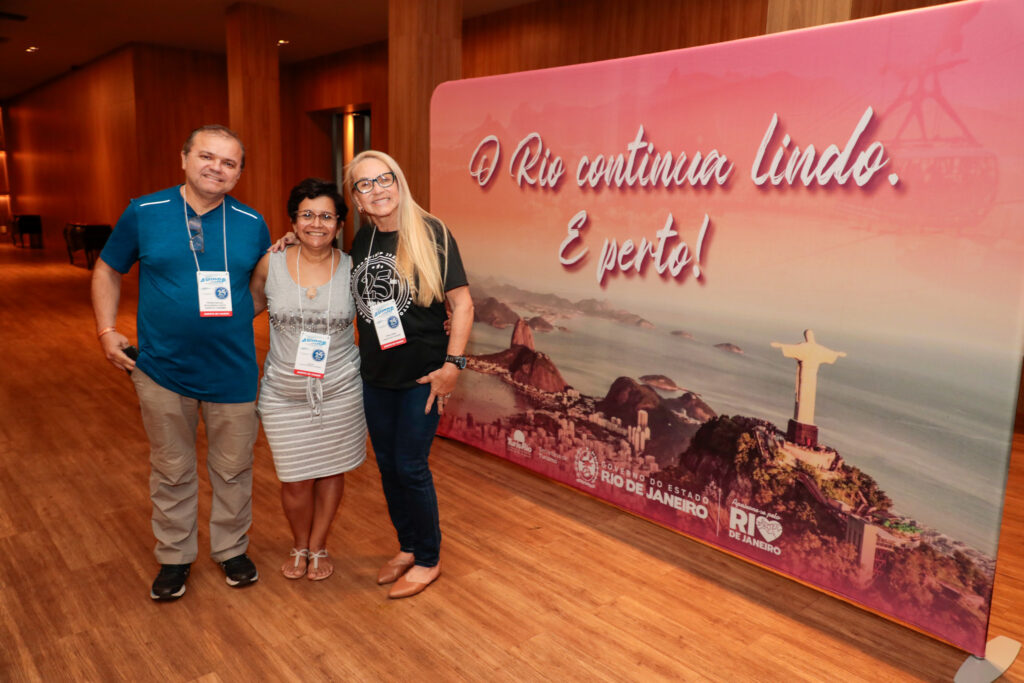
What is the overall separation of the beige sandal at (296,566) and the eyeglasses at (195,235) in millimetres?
1173

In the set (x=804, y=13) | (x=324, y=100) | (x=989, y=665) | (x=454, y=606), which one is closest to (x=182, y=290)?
(x=454, y=606)

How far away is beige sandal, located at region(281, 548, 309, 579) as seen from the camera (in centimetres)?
267

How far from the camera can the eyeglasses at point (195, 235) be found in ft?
7.55

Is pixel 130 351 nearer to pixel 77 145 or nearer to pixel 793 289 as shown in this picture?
pixel 793 289

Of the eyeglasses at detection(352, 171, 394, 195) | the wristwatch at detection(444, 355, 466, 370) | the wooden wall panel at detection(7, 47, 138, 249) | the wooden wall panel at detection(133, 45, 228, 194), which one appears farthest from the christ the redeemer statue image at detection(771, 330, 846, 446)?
the wooden wall panel at detection(7, 47, 138, 249)

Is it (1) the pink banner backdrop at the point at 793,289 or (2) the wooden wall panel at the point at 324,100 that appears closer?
(1) the pink banner backdrop at the point at 793,289

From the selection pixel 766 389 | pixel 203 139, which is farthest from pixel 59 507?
pixel 766 389

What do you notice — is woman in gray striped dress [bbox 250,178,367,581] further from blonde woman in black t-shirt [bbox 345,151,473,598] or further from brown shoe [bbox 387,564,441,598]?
brown shoe [bbox 387,564,441,598]

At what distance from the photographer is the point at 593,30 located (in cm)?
717

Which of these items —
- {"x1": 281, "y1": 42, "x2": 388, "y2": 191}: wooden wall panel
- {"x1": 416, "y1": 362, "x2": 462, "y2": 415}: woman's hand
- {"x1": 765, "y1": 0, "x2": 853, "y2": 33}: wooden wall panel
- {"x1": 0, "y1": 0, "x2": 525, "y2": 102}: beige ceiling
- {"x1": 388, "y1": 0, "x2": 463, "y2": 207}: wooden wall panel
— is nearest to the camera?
{"x1": 416, "y1": 362, "x2": 462, "y2": 415}: woman's hand

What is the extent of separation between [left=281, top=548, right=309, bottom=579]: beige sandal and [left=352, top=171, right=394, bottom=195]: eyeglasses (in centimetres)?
137

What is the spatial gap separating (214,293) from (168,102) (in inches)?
416

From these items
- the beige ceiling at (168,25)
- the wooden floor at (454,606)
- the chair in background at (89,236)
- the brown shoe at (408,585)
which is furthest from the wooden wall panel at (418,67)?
the chair in background at (89,236)

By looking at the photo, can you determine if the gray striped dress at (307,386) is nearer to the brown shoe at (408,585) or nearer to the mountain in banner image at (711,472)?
the brown shoe at (408,585)
